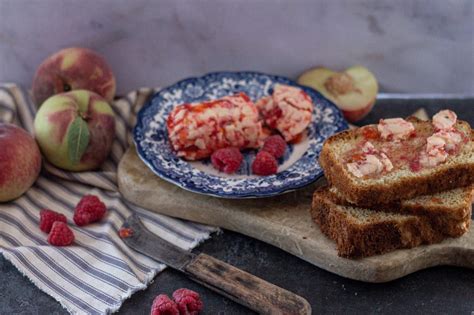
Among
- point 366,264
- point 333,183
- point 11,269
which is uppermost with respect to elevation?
point 333,183

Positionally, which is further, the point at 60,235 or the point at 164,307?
the point at 60,235

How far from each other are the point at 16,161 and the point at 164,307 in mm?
894

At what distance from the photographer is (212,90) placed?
2900 millimetres

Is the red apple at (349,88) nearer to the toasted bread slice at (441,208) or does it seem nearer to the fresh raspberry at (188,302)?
the toasted bread slice at (441,208)

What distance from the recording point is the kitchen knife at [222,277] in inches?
77.1

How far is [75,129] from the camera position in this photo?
2.56 meters

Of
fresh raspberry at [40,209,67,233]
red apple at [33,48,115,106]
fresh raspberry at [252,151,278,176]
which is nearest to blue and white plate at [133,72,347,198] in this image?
fresh raspberry at [252,151,278,176]

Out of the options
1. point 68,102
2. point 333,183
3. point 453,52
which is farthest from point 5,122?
point 453,52

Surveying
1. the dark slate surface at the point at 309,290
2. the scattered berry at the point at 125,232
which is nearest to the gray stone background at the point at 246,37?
the scattered berry at the point at 125,232

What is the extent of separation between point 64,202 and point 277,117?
2.85ft

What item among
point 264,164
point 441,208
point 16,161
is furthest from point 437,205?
point 16,161

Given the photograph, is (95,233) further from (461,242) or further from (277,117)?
(461,242)

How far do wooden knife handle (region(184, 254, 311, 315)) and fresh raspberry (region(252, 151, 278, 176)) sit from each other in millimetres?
452

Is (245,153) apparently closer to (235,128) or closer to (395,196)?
(235,128)
